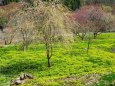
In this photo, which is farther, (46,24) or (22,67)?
(22,67)

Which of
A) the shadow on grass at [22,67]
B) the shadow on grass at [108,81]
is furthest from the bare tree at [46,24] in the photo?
the shadow on grass at [108,81]

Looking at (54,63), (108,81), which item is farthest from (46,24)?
(108,81)

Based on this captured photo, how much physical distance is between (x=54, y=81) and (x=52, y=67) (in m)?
16.3

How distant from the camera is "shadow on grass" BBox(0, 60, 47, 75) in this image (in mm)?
47344

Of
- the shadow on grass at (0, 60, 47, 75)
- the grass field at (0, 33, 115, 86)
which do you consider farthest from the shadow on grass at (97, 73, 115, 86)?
the shadow on grass at (0, 60, 47, 75)

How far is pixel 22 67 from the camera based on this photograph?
160 feet

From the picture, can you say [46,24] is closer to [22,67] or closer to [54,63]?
[54,63]

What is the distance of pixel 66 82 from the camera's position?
30344 millimetres

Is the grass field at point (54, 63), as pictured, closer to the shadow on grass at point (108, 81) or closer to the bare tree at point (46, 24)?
the bare tree at point (46, 24)

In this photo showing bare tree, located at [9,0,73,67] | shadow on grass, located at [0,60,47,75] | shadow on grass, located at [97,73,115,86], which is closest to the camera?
shadow on grass, located at [97,73,115,86]

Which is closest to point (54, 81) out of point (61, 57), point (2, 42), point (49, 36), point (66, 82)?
point (66, 82)

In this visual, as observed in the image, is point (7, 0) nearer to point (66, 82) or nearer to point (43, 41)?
point (43, 41)

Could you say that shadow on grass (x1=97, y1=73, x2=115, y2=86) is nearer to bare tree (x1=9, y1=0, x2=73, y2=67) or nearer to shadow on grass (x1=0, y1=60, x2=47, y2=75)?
bare tree (x1=9, y1=0, x2=73, y2=67)

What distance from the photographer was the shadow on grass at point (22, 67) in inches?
1864
